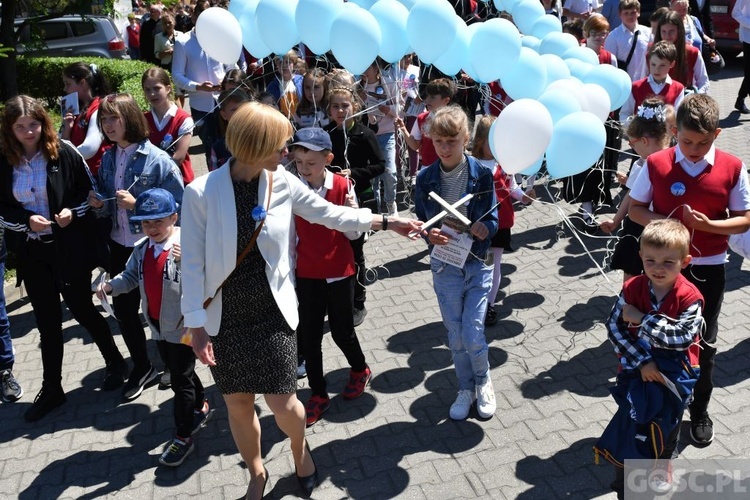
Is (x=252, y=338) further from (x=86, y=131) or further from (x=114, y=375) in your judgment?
(x=86, y=131)

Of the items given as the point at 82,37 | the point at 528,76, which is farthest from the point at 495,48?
the point at 82,37

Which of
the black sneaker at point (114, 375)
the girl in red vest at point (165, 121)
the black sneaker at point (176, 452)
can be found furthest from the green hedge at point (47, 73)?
the black sneaker at point (176, 452)

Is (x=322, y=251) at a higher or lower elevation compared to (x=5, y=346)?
higher

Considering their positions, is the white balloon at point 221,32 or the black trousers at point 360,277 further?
the white balloon at point 221,32

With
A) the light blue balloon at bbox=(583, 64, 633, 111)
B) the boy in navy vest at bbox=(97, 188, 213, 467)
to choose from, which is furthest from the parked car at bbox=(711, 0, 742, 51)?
the boy in navy vest at bbox=(97, 188, 213, 467)

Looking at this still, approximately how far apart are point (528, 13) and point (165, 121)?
2.98 m

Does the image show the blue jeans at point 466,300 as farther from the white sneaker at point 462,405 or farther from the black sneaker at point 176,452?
the black sneaker at point 176,452

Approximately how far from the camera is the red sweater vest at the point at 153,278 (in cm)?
438

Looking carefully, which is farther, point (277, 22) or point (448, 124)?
point (277, 22)

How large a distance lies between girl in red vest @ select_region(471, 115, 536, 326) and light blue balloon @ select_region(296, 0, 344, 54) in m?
1.26

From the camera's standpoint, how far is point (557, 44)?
557 centimetres

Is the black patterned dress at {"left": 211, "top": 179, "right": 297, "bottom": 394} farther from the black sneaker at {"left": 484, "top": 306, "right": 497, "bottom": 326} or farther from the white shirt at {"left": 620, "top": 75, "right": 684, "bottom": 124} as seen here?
the white shirt at {"left": 620, "top": 75, "right": 684, "bottom": 124}

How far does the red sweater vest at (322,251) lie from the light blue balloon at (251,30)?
2113 millimetres

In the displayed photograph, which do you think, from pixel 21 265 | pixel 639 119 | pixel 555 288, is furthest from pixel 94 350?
pixel 639 119
